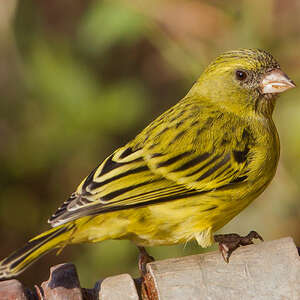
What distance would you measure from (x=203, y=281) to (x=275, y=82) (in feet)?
5.07

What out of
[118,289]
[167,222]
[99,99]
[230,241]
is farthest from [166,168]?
[99,99]

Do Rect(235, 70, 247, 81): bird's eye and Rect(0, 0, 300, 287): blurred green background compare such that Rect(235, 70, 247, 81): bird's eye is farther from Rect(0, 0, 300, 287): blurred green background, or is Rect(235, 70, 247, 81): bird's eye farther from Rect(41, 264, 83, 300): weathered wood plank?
Rect(41, 264, 83, 300): weathered wood plank

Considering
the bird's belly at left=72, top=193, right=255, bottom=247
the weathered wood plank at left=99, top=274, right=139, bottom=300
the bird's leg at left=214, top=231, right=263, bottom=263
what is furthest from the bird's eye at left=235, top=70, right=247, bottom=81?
the weathered wood plank at left=99, top=274, right=139, bottom=300

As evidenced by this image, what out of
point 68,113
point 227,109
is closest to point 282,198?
point 227,109

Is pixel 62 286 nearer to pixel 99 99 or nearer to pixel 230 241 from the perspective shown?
pixel 230 241

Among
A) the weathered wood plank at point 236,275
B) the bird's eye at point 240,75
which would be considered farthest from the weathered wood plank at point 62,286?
the bird's eye at point 240,75

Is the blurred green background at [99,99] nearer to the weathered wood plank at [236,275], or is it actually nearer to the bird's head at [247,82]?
the bird's head at [247,82]

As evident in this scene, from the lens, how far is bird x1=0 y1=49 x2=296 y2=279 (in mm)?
3271

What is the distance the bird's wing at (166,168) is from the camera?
332 cm

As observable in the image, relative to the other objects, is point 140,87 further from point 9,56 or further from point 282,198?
point 282,198

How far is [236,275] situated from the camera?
2.76 m

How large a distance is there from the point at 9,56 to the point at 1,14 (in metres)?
0.43

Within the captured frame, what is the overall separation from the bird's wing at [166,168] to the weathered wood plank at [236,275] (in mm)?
586

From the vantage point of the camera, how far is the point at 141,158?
11.6 ft
